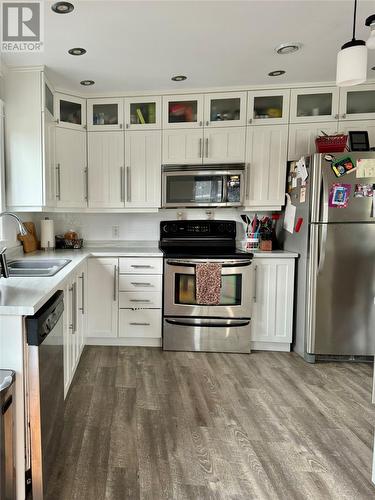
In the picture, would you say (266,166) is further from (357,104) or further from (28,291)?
(28,291)

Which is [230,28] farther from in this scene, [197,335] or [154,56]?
[197,335]

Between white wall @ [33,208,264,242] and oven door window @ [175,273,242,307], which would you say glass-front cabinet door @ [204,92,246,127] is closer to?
→ white wall @ [33,208,264,242]

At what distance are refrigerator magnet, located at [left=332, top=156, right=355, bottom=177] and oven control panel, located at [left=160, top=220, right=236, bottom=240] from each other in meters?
1.15

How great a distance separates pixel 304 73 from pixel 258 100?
1.50 feet

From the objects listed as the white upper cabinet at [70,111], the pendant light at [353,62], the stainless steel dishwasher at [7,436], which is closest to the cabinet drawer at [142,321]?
the stainless steel dishwasher at [7,436]

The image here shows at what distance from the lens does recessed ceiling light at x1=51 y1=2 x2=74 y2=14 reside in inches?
71.4

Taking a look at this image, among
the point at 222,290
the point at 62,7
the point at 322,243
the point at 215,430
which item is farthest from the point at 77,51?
the point at 215,430

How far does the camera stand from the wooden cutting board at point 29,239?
9.68 feet

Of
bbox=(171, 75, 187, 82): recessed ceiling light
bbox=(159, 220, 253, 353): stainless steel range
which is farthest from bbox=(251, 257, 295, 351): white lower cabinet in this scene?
bbox=(171, 75, 187, 82): recessed ceiling light

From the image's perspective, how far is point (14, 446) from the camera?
4.19 ft

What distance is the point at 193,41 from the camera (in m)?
2.24

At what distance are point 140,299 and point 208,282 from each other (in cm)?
66

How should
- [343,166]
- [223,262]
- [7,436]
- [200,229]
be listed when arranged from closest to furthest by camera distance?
[7,436] < [343,166] < [223,262] < [200,229]

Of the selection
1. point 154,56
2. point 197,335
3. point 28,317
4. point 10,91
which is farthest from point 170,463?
point 10,91
